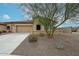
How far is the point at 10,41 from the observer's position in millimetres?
2457

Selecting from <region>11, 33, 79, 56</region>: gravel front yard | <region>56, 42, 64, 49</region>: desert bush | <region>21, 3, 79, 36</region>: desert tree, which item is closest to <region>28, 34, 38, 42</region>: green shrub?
<region>11, 33, 79, 56</region>: gravel front yard

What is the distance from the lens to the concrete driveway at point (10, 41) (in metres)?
2.44

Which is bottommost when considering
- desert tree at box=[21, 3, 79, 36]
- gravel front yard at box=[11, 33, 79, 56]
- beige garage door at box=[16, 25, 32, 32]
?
gravel front yard at box=[11, 33, 79, 56]

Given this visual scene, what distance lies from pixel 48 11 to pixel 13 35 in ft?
2.18

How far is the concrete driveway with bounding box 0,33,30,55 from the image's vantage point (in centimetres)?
244

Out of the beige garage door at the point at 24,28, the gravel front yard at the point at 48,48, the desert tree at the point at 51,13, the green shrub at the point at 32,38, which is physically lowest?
the gravel front yard at the point at 48,48

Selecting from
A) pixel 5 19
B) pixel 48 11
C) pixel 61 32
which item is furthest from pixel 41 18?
pixel 5 19

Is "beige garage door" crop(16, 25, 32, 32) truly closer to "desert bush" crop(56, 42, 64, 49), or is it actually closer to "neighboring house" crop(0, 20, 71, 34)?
"neighboring house" crop(0, 20, 71, 34)

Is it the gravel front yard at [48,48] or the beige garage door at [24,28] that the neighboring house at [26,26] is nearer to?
the beige garage door at [24,28]

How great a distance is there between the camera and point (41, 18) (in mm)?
2504

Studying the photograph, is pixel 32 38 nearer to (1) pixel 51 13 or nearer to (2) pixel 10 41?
(2) pixel 10 41

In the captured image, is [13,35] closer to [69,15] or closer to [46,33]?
[46,33]

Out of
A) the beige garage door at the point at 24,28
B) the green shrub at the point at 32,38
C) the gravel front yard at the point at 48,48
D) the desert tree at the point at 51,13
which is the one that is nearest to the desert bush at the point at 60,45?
the gravel front yard at the point at 48,48

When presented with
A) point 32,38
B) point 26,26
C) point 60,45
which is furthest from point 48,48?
point 26,26
